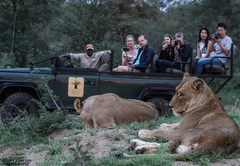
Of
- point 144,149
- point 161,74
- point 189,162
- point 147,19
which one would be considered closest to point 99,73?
point 161,74

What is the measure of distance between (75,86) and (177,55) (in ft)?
7.34

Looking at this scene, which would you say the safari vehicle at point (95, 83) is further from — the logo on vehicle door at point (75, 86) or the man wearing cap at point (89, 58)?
the man wearing cap at point (89, 58)

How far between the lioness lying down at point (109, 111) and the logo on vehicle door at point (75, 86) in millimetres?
1365

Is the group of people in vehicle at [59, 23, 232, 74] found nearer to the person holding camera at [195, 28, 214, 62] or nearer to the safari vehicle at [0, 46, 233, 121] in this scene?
the person holding camera at [195, 28, 214, 62]

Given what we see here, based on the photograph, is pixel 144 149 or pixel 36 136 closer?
pixel 144 149

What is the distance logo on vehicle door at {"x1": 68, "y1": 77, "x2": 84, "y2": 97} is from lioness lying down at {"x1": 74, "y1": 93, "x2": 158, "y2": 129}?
1365mm

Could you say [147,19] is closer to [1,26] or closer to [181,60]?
[1,26]

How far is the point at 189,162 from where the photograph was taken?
3.25 metres

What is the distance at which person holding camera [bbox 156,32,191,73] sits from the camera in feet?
22.7

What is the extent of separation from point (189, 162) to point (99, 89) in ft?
12.8

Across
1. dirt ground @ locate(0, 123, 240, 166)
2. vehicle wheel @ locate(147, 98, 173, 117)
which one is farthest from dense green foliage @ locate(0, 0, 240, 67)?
dirt ground @ locate(0, 123, 240, 166)

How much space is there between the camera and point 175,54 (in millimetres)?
7137

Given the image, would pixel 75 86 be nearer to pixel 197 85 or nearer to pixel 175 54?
pixel 175 54

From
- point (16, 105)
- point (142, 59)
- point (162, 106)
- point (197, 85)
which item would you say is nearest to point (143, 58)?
point (142, 59)
